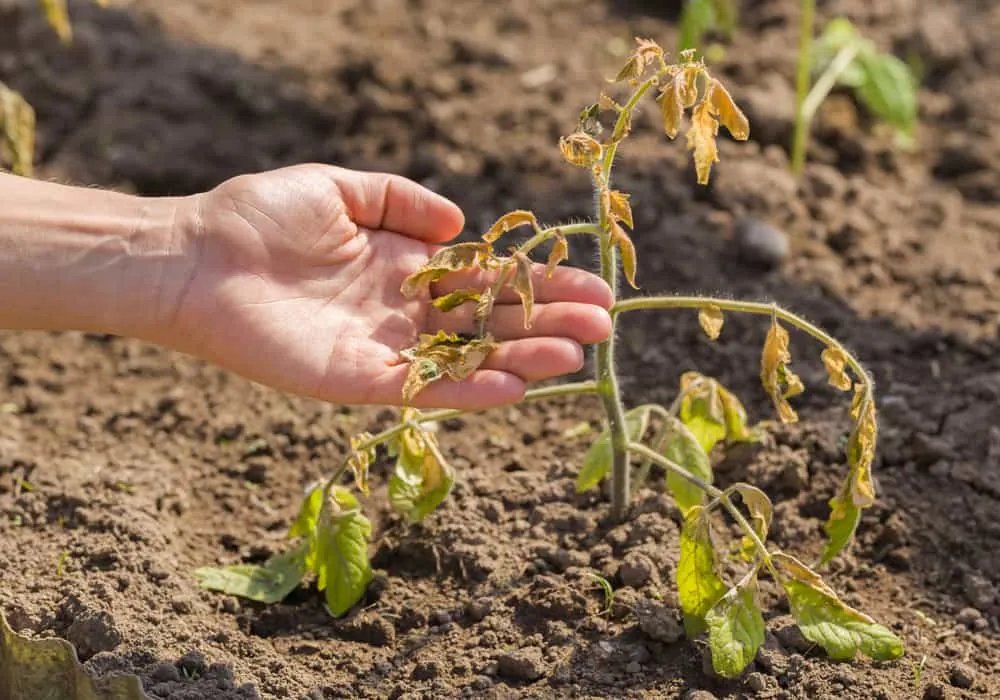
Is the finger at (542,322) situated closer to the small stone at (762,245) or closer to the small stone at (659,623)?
the small stone at (659,623)

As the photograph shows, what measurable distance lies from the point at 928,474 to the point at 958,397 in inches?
12.2

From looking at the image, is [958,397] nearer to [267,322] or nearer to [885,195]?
[885,195]

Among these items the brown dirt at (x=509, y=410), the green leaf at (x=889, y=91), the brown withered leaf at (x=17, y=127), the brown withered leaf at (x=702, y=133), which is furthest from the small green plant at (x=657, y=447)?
the green leaf at (x=889, y=91)

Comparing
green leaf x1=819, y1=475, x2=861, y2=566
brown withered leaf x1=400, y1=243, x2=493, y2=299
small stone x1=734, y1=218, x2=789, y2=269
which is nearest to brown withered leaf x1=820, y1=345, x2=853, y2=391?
green leaf x1=819, y1=475, x2=861, y2=566

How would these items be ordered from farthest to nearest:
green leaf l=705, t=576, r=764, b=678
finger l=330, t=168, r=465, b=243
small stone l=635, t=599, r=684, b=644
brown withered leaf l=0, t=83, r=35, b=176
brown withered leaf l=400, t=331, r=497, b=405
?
1. brown withered leaf l=0, t=83, r=35, b=176
2. finger l=330, t=168, r=465, b=243
3. small stone l=635, t=599, r=684, b=644
4. brown withered leaf l=400, t=331, r=497, b=405
5. green leaf l=705, t=576, r=764, b=678

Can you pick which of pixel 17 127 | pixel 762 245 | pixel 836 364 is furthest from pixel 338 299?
pixel 762 245

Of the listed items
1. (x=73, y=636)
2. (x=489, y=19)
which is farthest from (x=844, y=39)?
(x=73, y=636)

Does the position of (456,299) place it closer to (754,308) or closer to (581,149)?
(581,149)

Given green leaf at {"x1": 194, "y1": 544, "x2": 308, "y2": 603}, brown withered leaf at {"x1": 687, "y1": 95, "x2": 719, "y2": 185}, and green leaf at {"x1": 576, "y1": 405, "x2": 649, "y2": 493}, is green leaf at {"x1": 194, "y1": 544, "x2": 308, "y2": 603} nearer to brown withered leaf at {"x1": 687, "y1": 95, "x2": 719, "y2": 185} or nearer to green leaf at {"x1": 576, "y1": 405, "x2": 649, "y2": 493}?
green leaf at {"x1": 576, "y1": 405, "x2": 649, "y2": 493}

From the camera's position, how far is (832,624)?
2.31 m

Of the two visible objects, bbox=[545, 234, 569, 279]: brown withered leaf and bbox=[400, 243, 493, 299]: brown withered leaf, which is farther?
bbox=[400, 243, 493, 299]: brown withered leaf

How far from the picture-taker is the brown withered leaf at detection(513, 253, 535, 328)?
2234 millimetres

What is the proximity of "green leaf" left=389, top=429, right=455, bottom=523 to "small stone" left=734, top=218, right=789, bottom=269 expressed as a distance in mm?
1551

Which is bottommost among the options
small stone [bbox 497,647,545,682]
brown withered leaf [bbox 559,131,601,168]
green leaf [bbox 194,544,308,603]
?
green leaf [bbox 194,544,308,603]
